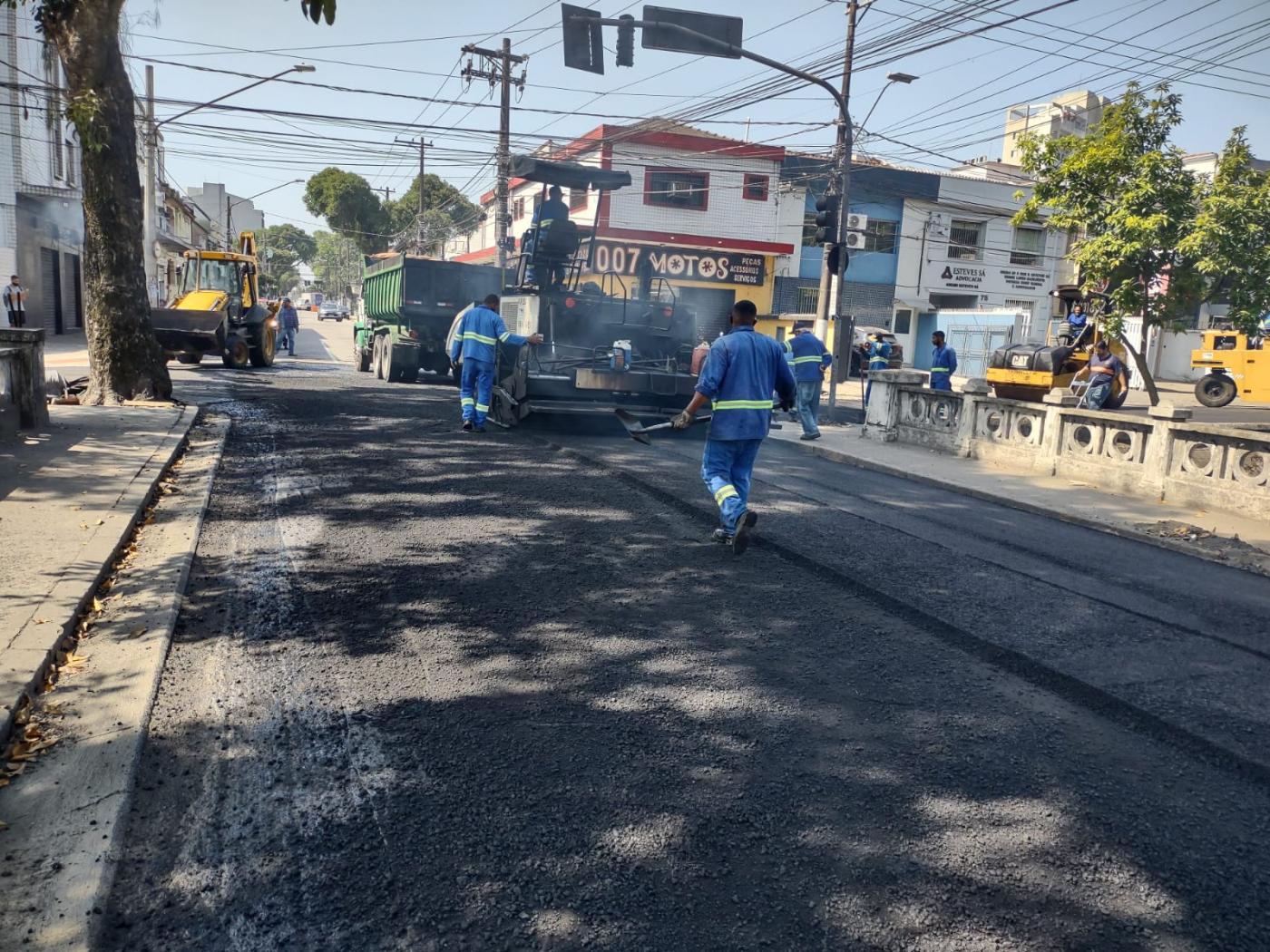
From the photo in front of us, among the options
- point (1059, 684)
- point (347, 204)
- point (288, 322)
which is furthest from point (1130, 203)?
point (347, 204)

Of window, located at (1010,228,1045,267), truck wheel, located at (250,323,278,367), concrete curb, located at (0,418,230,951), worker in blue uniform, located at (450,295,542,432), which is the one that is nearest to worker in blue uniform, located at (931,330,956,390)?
worker in blue uniform, located at (450,295,542,432)

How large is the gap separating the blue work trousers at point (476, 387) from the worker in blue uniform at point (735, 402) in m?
5.56

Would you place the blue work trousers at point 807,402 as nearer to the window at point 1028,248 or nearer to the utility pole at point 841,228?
the utility pole at point 841,228

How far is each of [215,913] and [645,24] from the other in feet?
43.1

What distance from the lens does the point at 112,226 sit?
12.2 m

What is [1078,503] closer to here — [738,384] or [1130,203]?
[738,384]

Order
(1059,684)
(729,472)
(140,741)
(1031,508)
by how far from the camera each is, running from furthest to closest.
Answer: (1031,508)
(729,472)
(1059,684)
(140,741)

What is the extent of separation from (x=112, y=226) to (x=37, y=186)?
20.5m

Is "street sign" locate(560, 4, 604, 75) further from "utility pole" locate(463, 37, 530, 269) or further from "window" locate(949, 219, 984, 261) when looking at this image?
"window" locate(949, 219, 984, 261)

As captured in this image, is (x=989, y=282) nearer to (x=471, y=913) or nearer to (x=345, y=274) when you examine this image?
(x=471, y=913)

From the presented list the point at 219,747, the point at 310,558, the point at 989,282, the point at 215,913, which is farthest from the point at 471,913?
the point at 989,282

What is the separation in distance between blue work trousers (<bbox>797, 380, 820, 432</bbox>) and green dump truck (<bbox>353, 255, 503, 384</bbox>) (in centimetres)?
694

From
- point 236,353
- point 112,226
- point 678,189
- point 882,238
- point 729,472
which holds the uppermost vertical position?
point 678,189

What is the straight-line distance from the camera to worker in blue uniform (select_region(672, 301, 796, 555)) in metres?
6.80
